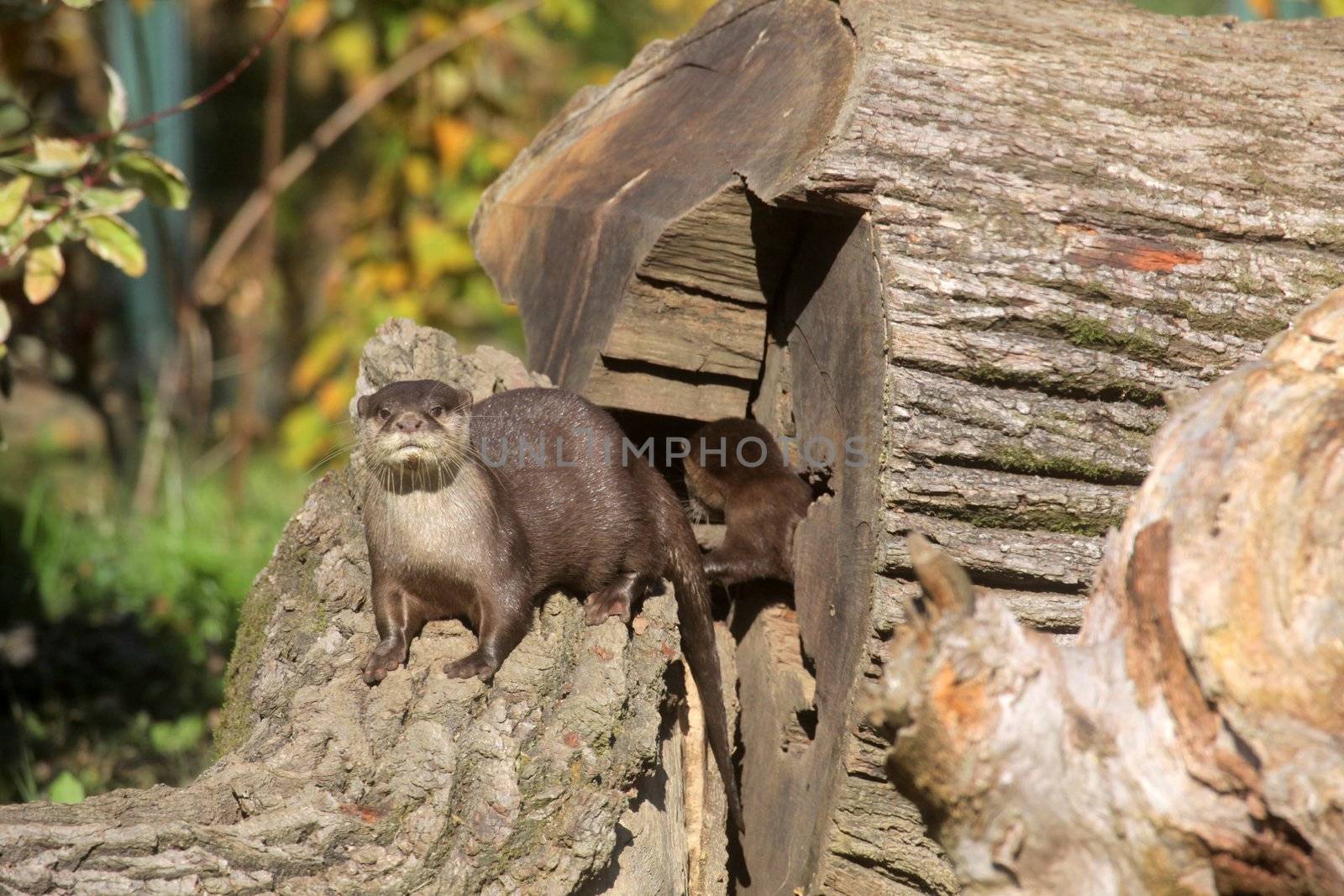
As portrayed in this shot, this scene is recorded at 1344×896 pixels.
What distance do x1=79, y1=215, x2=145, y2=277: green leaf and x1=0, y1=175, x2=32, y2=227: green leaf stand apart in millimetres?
134

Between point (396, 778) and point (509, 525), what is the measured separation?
640mm

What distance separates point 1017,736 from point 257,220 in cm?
473

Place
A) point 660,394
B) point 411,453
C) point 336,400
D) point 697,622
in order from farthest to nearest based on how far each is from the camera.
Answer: point 336,400 < point 660,394 < point 697,622 < point 411,453

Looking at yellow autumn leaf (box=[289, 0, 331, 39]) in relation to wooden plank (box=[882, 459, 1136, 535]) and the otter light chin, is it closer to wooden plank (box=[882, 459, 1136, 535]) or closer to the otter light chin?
the otter light chin

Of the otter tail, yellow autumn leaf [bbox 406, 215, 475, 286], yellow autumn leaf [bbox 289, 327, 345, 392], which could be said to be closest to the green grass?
yellow autumn leaf [bbox 289, 327, 345, 392]

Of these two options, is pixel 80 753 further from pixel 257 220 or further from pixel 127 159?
pixel 257 220

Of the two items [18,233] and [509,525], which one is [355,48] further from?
[509,525]

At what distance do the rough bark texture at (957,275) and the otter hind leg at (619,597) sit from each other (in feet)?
0.97

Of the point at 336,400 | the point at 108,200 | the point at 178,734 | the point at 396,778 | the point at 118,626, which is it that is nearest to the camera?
the point at 396,778

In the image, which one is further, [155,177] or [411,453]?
[155,177]

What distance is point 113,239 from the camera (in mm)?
2816

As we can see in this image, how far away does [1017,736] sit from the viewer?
1.46 meters

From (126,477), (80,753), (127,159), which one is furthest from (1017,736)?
(126,477)

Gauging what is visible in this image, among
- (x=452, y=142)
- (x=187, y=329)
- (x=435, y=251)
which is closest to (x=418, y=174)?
(x=452, y=142)
